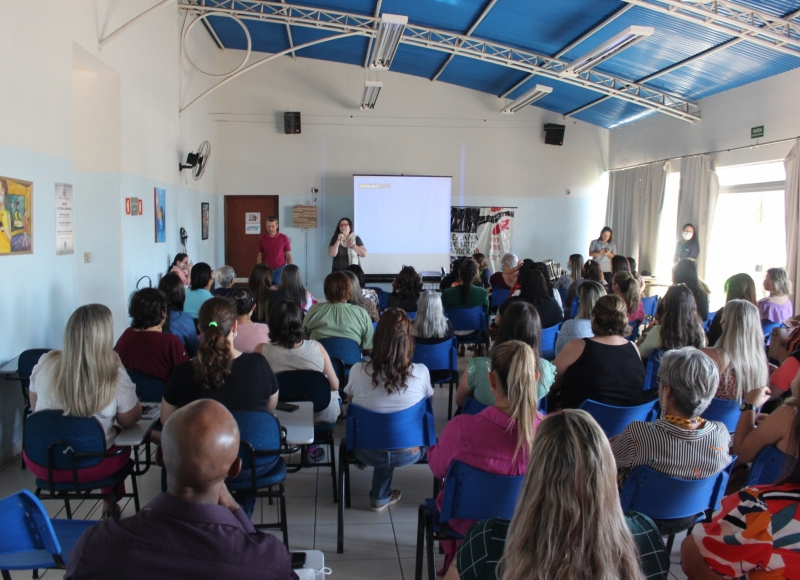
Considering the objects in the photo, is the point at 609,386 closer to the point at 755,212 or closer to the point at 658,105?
the point at 755,212

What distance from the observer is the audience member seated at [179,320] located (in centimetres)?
398

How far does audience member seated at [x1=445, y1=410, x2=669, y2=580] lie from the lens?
45.8 inches

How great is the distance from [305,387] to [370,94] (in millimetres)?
7453

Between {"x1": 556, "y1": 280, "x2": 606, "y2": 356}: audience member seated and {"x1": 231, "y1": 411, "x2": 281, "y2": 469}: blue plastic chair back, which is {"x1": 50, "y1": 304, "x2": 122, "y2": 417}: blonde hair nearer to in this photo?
{"x1": 231, "y1": 411, "x2": 281, "y2": 469}: blue plastic chair back

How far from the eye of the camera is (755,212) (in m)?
7.90

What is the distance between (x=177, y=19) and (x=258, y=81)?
2.86m

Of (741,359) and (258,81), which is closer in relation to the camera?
(741,359)

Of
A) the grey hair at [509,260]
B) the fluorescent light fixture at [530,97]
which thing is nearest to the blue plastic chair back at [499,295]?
the grey hair at [509,260]

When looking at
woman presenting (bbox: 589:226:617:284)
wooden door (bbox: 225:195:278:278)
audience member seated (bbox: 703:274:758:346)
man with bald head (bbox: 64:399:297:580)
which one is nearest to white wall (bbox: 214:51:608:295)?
wooden door (bbox: 225:195:278:278)

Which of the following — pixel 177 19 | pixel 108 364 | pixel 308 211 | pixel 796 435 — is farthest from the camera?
pixel 308 211

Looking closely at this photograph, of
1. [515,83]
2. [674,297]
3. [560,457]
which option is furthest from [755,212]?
[560,457]

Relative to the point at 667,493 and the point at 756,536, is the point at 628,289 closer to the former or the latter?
the point at 667,493

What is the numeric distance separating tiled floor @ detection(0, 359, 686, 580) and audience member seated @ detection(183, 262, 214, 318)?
150 centimetres

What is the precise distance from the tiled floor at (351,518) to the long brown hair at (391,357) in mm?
720
